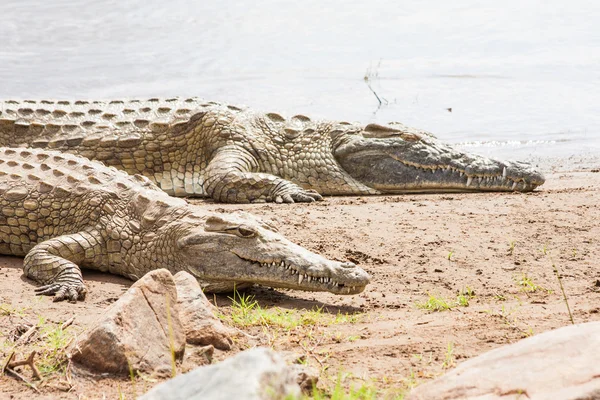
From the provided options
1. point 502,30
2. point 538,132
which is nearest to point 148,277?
point 538,132

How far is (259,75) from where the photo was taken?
1706cm

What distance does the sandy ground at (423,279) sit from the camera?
4.27m

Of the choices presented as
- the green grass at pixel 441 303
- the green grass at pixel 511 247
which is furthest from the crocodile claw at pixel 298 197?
the green grass at pixel 441 303

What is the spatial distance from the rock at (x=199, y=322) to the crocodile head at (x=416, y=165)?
4724 mm

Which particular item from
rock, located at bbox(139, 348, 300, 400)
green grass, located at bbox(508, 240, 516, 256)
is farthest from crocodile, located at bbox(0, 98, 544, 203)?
rock, located at bbox(139, 348, 300, 400)

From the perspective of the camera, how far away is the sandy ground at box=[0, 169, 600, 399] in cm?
427

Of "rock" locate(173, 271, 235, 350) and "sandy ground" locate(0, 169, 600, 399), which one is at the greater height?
"rock" locate(173, 271, 235, 350)

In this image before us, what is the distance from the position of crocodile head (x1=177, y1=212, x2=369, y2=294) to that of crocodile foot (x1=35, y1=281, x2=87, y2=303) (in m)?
0.65

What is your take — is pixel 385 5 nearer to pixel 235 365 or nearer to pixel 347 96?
pixel 347 96

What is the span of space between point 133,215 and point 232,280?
3.25 feet

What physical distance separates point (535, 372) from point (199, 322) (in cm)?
186

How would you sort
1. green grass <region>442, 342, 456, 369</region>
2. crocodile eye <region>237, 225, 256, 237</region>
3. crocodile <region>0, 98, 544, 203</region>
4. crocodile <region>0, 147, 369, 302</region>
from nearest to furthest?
green grass <region>442, 342, 456, 369</region> < crocodile <region>0, 147, 369, 302</region> < crocodile eye <region>237, 225, 256, 237</region> < crocodile <region>0, 98, 544, 203</region>

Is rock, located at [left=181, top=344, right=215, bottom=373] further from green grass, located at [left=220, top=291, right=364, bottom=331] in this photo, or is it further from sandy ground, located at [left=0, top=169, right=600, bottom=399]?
green grass, located at [left=220, top=291, right=364, bottom=331]

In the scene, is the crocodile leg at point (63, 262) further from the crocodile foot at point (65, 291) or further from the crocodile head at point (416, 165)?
the crocodile head at point (416, 165)
